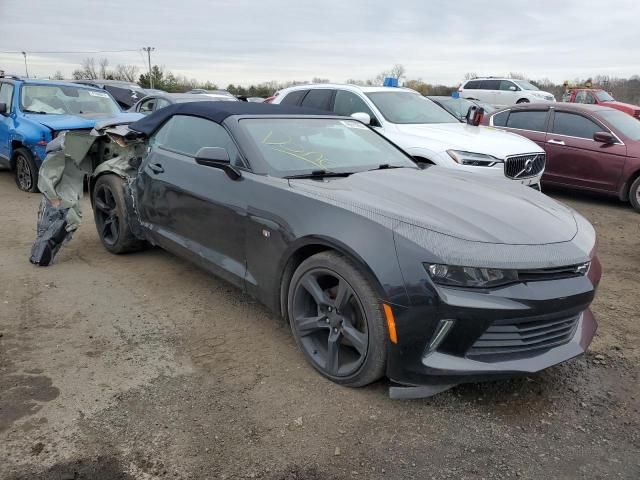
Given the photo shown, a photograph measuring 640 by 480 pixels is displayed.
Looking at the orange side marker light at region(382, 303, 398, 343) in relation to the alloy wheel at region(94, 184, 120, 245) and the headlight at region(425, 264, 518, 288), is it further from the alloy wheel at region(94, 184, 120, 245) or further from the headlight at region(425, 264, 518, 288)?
the alloy wheel at region(94, 184, 120, 245)

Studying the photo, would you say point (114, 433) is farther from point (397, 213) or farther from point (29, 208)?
point (29, 208)

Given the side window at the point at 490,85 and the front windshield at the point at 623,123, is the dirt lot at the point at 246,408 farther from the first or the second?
the side window at the point at 490,85

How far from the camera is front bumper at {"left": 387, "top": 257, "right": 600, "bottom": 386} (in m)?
2.49

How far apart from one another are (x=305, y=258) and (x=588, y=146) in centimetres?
654

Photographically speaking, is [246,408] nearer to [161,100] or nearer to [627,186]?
[627,186]

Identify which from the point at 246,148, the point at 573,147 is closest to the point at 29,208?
the point at 246,148

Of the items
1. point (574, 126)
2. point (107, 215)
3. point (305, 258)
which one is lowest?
point (107, 215)

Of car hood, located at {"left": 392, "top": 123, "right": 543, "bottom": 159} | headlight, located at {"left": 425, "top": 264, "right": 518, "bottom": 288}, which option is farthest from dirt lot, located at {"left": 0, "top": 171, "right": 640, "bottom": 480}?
car hood, located at {"left": 392, "top": 123, "right": 543, "bottom": 159}

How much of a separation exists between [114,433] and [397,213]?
5.93 ft

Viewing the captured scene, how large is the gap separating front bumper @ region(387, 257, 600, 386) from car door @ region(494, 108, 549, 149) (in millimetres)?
6519

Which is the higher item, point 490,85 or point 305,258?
point 490,85

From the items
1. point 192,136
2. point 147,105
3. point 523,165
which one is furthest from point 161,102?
point 523,165

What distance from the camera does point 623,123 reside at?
26.9ft

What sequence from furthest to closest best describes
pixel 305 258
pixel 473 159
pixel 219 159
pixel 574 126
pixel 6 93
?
pixel 6 93 → pixel 574 126 → pixel 473 159 → pixel 219 159 → pixel 305 258
